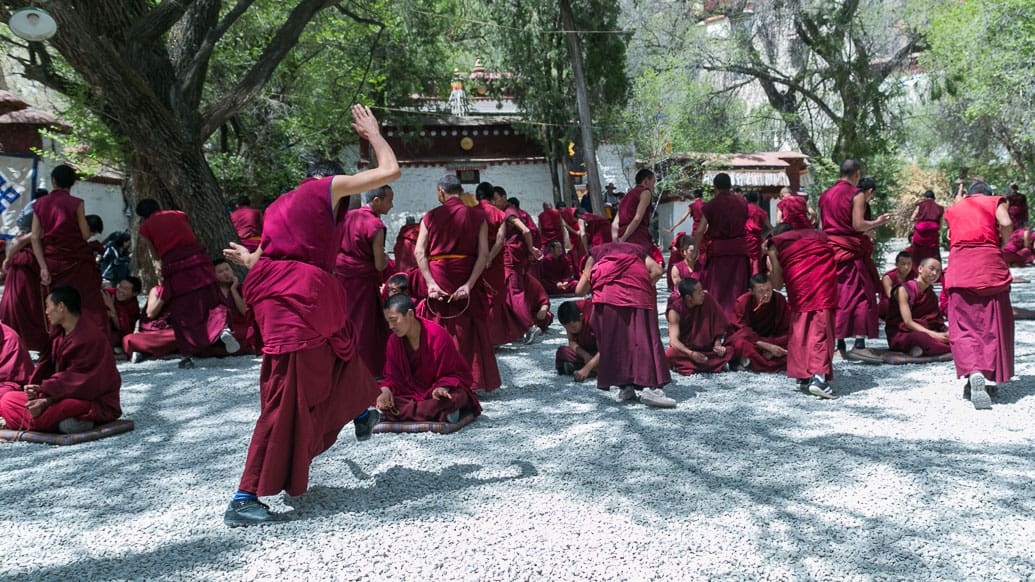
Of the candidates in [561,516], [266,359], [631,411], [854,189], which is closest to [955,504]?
[561,516]

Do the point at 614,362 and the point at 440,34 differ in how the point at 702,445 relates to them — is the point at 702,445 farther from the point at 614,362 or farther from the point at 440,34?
the point at 440,34

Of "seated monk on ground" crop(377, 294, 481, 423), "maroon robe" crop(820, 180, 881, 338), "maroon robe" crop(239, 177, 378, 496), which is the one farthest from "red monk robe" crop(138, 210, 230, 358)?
"maroon robe" crop(820, 180, 881, 338)

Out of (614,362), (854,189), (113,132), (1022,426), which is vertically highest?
(113,132)

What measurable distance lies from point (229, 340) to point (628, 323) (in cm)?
375

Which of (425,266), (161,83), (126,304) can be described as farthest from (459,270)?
(161,83)

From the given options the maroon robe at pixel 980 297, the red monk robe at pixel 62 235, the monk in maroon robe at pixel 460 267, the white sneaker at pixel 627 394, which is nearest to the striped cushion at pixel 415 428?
the monk in maroon robe at pixel 460 267

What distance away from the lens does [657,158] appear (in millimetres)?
19562

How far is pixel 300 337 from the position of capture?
3.09m

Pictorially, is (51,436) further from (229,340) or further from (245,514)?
(229,340)

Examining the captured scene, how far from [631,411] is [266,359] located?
238 cm

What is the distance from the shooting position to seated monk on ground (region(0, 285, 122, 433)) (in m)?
4.30

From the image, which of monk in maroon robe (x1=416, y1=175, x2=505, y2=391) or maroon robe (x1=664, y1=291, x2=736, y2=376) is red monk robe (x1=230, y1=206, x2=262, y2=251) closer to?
monk in maroon robe (x1=416, y1=175, x2=505, y2=391)

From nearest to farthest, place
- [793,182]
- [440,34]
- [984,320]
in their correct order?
1. [984,320]
2. [440,34]
3. [793,182]

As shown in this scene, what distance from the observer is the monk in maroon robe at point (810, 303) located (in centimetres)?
496
